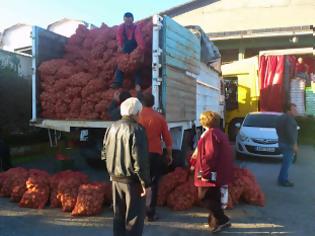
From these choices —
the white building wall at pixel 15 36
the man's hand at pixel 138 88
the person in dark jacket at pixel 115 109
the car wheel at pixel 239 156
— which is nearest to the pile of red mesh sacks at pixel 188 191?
the person in dark jacket at pixel 115 109

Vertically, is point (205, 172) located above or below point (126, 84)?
below

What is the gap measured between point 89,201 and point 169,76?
250 centimetres

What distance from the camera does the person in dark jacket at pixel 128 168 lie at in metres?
4.24

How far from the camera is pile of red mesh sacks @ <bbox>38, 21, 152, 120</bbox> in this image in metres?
7.33

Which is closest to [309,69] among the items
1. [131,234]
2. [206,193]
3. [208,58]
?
[208,58]

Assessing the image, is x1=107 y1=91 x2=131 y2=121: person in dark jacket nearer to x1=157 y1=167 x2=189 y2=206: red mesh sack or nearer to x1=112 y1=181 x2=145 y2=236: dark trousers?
x1=157 y1=167 x2=189 y2=206: red mesh sack

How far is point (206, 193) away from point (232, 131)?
36.5 feet

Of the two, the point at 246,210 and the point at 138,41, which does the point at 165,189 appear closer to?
the point at 246,210

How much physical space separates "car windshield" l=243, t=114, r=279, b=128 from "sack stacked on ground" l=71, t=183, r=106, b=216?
7.79m

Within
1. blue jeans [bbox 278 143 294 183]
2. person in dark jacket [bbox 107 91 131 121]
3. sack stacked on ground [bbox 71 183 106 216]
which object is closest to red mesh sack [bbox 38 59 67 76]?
person in dark jacket [bbox 107 91 131 121]

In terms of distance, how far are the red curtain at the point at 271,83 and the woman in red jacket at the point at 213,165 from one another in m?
11.9

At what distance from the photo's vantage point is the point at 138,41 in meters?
7.27

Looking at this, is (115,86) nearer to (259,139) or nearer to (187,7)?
(259,139)

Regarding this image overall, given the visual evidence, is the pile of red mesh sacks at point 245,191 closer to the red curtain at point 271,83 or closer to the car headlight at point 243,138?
the car headlight at point 243,138
